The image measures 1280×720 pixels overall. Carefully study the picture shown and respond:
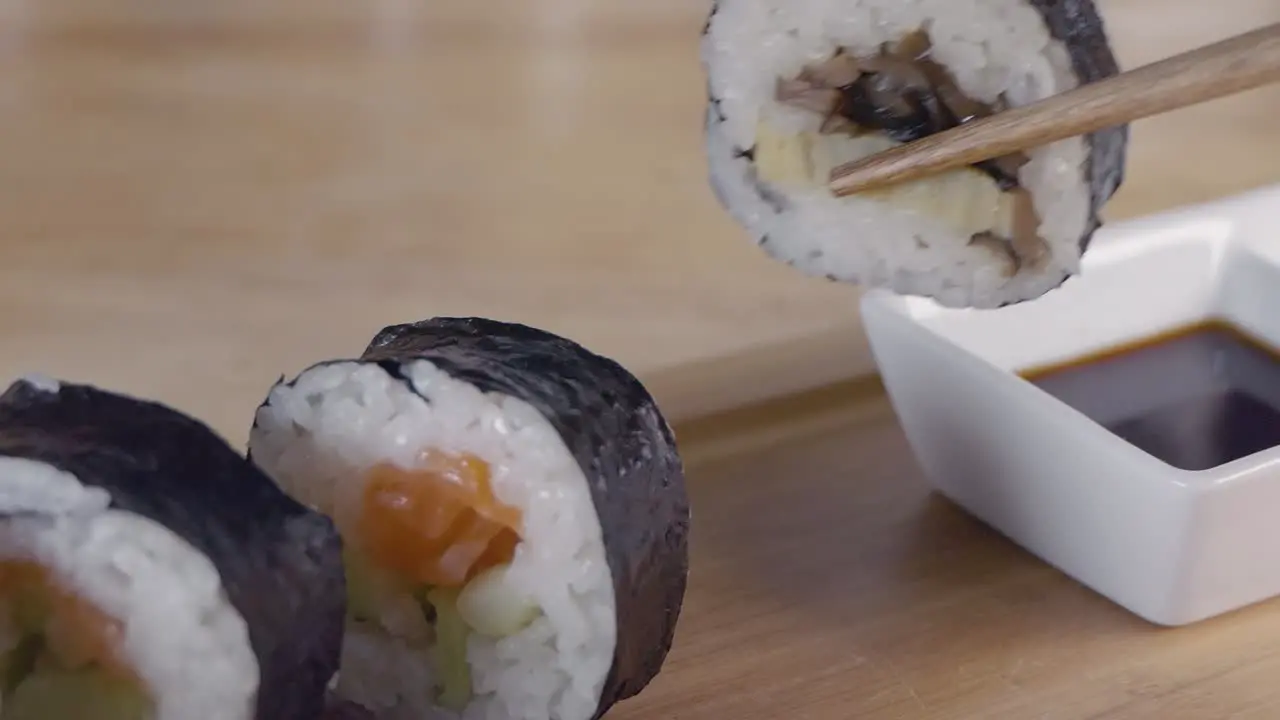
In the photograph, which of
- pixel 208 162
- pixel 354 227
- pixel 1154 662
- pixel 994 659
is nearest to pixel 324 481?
pixel 994 659

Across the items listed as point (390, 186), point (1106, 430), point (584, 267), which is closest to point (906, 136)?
point (1106, 430)

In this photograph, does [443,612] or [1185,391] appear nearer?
[443,612]

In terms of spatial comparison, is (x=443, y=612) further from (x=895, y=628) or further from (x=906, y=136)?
(x=906, y=136)

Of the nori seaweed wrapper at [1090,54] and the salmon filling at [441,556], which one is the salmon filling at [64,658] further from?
the nori seaweed wrapper at [1090,54]

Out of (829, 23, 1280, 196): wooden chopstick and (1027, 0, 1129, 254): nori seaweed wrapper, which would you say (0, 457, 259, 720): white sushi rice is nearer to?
(829, 23, 1280, 196): wooden chopstick

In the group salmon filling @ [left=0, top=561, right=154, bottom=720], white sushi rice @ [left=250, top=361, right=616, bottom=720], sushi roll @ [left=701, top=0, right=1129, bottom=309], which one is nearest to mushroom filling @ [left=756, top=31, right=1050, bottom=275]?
sushi roll @ [left=701, top=0, right=1129, bottom=309]

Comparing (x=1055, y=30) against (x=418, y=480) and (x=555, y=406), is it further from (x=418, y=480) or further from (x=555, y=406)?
(x=418, y=480)

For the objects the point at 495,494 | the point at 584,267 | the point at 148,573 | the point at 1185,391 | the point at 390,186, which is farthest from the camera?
the point at 390,186
